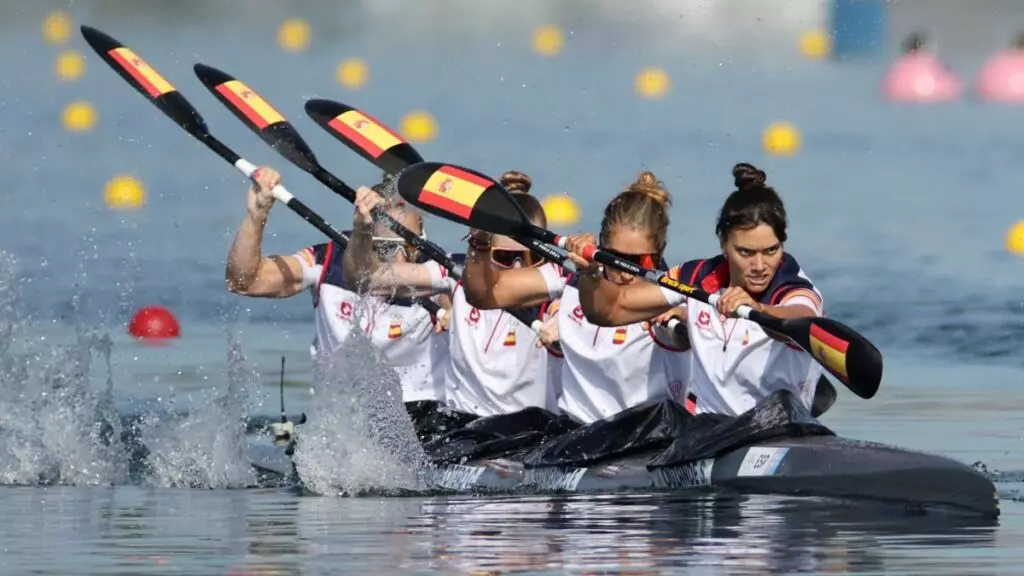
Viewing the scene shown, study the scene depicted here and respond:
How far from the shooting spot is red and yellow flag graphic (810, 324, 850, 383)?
8.30 meters

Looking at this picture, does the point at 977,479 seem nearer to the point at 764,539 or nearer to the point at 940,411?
the point at 764,539

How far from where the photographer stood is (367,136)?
11008 millimetres

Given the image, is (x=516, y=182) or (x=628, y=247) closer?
(x=628, y=247)

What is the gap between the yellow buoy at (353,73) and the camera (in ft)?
87.9

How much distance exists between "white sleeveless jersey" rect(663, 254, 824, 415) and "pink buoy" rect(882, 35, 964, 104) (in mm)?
17446

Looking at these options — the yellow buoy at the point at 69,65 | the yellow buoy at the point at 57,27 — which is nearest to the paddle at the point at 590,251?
the yellow buoy at the point at 69,65

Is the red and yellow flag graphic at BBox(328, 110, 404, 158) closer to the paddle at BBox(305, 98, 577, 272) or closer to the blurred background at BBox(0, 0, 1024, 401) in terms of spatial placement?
the paddle at BBox(305, 98, 577, 272)

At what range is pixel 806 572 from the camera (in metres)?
6.63

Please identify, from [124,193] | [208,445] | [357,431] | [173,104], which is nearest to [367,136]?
[173,104]

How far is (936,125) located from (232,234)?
9044mm

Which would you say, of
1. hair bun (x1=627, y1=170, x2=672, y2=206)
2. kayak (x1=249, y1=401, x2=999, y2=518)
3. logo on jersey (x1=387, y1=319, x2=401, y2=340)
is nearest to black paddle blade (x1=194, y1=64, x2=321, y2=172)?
logo on jersey (x1=387, y1=319, x2=401, y2=340)

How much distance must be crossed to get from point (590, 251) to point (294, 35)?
1931 centimetres

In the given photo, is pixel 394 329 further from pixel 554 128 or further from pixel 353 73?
pixel 353 73

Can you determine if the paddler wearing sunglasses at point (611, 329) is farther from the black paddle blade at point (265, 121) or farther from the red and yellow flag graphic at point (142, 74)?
the red and yellow flag graphic at point (142, 74)
